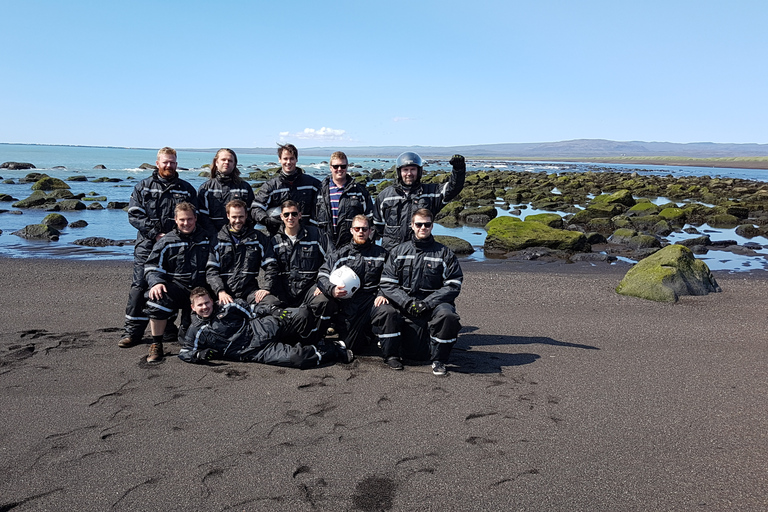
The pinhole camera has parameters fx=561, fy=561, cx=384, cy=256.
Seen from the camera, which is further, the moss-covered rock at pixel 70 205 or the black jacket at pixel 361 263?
the moss-covered rock at pixel 70 205

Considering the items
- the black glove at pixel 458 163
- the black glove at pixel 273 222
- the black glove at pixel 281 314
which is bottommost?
the black glove at pixel 281 314

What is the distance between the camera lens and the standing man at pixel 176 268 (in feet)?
21.8

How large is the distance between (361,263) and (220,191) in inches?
92.6

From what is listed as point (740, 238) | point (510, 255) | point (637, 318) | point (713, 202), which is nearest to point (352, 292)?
point (637, 318)

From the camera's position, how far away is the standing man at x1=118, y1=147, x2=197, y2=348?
7184 mm

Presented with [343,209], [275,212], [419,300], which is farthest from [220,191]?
[419,300]

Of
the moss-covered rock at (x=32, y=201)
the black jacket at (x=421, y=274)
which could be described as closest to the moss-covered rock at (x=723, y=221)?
the black jacket at (x=421, y=274)

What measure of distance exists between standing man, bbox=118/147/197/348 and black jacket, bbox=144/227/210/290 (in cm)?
39

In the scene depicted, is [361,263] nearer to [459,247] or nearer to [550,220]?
[459,247]

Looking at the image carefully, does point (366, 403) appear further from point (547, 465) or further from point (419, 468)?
point (547, 465)

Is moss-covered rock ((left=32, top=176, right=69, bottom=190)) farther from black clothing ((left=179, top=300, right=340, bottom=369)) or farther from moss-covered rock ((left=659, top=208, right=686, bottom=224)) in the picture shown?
black clothing ((left=179, top=300, right=340, bottom=369))

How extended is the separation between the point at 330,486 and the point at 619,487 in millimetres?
2136

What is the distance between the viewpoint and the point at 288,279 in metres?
7.19

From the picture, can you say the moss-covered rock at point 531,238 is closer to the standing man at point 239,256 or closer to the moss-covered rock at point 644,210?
the standing man at point 239,256
